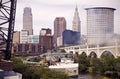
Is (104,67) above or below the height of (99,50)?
below

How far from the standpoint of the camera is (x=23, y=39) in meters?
63.0

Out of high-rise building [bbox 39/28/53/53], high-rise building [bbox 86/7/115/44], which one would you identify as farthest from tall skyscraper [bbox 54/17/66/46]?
high-rise building [bbox 39/28/53/53]

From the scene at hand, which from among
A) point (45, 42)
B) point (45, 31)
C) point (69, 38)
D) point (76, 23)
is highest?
point (76, 23)

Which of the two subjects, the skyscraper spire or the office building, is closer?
the office building

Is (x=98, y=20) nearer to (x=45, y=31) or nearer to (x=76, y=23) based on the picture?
(x=45, y=31)

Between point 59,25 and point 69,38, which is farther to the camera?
point 59,25

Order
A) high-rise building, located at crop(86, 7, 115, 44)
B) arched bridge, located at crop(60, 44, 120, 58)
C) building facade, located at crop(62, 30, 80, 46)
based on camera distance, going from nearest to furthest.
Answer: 1. arched bridge, located at crop(60, 44, 120, 58)
2. high-rise building, located at crop(86, 7, 115, 44)
3. building facade, located at crop(62, 30, 80, 46)

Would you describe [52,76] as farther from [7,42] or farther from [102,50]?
[102,50]

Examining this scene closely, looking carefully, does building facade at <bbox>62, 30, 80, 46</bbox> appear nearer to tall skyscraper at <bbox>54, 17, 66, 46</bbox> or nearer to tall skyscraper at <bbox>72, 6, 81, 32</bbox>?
tall skyscraper at <bbox>54, 17, 66, 46</bbox>

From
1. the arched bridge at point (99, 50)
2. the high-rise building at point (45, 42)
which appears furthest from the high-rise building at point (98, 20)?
the arched bridge at point (99, 50)

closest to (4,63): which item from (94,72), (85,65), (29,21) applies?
(94,72)

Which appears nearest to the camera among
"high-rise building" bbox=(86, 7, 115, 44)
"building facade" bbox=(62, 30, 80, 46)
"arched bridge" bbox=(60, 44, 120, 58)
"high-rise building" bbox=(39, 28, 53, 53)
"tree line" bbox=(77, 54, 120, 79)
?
"tree line" bbox=(77, 54, 120, 79)

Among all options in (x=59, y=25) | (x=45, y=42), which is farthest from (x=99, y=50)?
(x=59, y=25)

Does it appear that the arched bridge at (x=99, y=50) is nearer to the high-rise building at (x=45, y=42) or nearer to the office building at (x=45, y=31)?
the high-rise building at (x=45, y=42)
